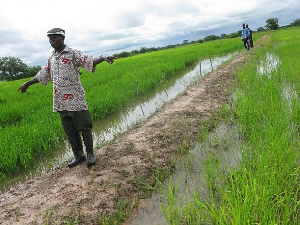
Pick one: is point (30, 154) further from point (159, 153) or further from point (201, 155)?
point (201, 155)

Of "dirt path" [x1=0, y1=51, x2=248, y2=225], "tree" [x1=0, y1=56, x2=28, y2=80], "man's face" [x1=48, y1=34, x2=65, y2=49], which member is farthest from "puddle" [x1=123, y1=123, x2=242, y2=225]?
"tree" [x1=0, y1=56, x2=28, y2=80]

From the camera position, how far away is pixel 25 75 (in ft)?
131

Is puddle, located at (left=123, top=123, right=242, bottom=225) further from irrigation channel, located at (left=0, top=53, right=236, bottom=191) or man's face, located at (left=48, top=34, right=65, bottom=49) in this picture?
man's face, located at (left=48, top=34, right=65, bottom=49)

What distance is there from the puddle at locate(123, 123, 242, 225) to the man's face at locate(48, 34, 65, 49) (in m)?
1.77

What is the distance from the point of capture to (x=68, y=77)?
258cm

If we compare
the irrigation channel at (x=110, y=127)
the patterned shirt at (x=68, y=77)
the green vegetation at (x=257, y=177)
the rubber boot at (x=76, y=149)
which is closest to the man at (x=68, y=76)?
the patterned shirt at (x=68, y=77)

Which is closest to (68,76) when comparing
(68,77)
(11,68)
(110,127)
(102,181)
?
(68,77)

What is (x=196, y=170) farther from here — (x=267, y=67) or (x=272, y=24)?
(x=272, y=24)

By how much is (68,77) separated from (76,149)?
924mm

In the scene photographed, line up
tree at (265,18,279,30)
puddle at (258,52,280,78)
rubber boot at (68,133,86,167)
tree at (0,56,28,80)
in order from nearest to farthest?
1. rubber boot at (68,133,86,167)
2. puddle at (258,52,280,78)
3. tree at (0,56,28,80)
4. tree at (265,18,279,30)

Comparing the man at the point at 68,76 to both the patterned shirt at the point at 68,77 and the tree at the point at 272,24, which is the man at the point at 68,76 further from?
the tree at the point at 272,24

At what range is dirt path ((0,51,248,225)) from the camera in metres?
2.09

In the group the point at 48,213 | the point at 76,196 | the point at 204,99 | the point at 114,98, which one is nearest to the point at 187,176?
the point at 76,196

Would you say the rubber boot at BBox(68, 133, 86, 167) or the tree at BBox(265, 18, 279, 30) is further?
the tree at BBox(265, 18, 279, 30)
